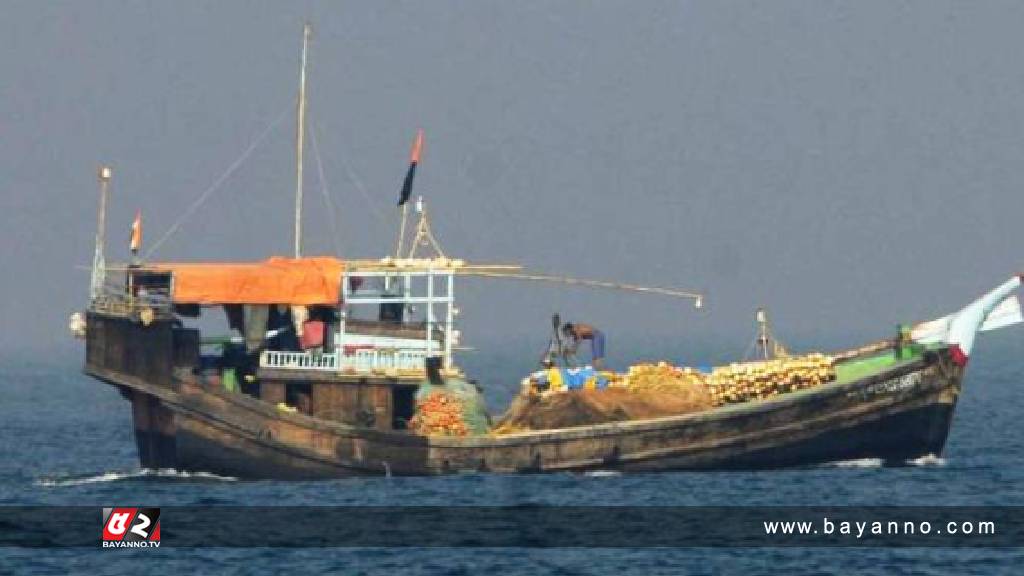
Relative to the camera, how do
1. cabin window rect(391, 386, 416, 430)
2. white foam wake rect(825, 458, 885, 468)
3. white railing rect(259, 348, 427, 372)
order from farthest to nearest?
1. cabin window rect(391, 386, 416, 430)
2. white railing rect(259, 348, 427, 372)
3. white foam wake rect(825, 458, 885, 468)

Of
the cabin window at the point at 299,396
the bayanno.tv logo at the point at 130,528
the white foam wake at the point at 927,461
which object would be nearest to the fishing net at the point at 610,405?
the cabin window at the point at 299,396

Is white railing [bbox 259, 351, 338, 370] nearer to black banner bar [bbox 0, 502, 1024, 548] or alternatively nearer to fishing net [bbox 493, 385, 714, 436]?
fishing net [bbox 493, 385, 714, 436]

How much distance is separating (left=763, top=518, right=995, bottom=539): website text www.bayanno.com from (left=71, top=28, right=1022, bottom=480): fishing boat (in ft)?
23.7

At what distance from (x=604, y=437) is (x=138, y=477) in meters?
13.2

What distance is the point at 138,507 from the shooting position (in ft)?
171

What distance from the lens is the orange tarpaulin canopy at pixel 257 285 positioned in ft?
190

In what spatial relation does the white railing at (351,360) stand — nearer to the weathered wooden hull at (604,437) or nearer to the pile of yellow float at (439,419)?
the pile of yellow float at (439,419)

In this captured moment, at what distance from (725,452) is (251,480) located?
12.3 m

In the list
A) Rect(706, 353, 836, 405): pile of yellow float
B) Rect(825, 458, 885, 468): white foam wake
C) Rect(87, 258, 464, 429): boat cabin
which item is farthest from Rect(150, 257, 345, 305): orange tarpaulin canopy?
Rect(825, 458, 885, 468): white foam wake

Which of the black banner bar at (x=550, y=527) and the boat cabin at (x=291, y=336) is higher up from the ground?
the boat cabin at (x=291, y=336)

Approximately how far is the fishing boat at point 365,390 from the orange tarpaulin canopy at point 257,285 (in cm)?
4

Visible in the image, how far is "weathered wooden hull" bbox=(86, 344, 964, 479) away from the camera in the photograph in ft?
181

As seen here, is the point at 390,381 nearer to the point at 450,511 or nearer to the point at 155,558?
the point at 450,511

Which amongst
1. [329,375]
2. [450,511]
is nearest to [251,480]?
[329,375]
